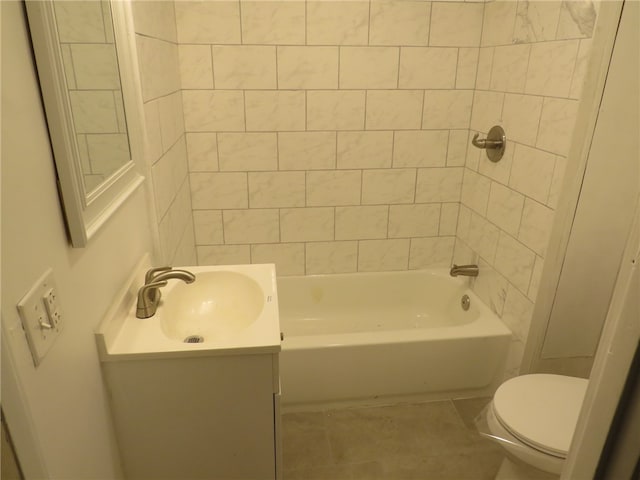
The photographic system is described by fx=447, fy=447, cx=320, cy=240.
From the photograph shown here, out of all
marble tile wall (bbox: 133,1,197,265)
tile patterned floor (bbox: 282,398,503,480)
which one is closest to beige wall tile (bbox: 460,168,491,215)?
tile patterned floor (bbox: 282,398,503,480)

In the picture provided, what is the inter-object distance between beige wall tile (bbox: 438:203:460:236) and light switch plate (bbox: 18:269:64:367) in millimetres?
2267

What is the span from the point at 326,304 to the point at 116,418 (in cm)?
172

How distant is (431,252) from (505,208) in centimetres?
73

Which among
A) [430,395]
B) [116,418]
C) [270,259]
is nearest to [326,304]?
[270,259]

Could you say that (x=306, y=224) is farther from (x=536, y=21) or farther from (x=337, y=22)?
(x=536, y=21)

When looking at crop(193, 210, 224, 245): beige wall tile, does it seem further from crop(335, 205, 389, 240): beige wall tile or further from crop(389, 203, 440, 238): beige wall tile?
crop(389, 203, 440, 238): beige wall tile

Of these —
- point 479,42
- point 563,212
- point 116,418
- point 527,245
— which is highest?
point 479,42

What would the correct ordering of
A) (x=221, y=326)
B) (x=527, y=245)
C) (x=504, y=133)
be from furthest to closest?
(x=504, y=133) → (x=527, y=245) → (x=221, y=326)

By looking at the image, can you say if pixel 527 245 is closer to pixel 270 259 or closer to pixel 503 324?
pixel 503 324

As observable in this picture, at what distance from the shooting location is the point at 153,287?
50.6 inches

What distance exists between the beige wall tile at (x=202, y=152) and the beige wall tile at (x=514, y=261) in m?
1.56

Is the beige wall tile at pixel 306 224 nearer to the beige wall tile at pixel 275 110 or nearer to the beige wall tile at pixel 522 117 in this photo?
the beige wall tile at pixel 275 110

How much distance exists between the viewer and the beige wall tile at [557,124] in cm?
168

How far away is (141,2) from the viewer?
1549 mm
